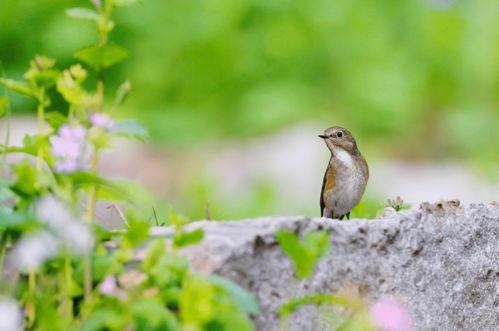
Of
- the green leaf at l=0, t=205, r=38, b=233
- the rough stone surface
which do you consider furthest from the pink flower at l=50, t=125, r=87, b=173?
the rough stone surface

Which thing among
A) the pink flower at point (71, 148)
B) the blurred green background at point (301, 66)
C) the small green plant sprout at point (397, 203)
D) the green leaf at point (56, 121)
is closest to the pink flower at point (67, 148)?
the pink flower at point (71, 148)

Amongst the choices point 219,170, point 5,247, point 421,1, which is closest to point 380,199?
point 219,170

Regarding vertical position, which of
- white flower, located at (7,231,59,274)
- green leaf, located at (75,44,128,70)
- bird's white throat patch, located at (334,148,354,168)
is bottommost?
white flower, located at (7,231,59,274)

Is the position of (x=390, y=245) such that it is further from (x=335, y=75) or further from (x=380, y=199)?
(x=335, y=75)

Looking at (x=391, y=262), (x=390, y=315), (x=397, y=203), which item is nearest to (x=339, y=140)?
(x=397, y=203)

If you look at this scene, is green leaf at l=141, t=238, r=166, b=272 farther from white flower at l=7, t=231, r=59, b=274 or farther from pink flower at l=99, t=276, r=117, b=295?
white flower at l=7, t=231, r=59, b=274

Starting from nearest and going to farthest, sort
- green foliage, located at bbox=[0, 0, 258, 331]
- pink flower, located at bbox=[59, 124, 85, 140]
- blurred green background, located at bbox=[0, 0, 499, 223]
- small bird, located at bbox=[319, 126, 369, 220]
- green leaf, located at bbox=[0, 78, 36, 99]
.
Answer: green foliage, located at bbox=[0, 0, 258, 331] → pink flower, located at bbox=[59, 124, 85, 140] → green leaf, located at bbox=[0, 78, 36, 99] → small bird, located at bbox=[319, 126, 369, 220] → blurred green background, located at bbox=[0, 0, 499, 223]

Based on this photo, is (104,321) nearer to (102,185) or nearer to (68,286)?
(68,286)

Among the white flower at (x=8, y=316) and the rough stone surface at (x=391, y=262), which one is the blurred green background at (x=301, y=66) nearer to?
the rough stone surface at (x=391, y=262)
